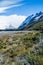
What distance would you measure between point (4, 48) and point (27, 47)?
3.21 metres

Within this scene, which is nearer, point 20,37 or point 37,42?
point 37,42

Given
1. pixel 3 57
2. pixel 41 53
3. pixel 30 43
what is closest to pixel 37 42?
pixel 30 43

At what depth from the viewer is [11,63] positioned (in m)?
24.3

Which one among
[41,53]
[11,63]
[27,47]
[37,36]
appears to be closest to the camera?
[11,63]

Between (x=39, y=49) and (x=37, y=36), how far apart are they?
4.51 metres

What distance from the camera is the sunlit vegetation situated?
24.6 meters

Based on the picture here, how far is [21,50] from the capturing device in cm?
2688

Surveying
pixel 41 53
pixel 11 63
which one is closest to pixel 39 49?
pixel 41 53

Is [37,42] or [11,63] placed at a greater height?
[37,42]

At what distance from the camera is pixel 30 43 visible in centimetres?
2875

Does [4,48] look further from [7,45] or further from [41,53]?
[41,53]

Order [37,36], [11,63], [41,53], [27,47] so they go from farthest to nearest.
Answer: [37,36], [27,47], [41,53], [11,63]

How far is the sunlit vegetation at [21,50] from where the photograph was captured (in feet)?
80.8

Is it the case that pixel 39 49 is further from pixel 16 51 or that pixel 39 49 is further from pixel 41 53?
pixel 16 51
